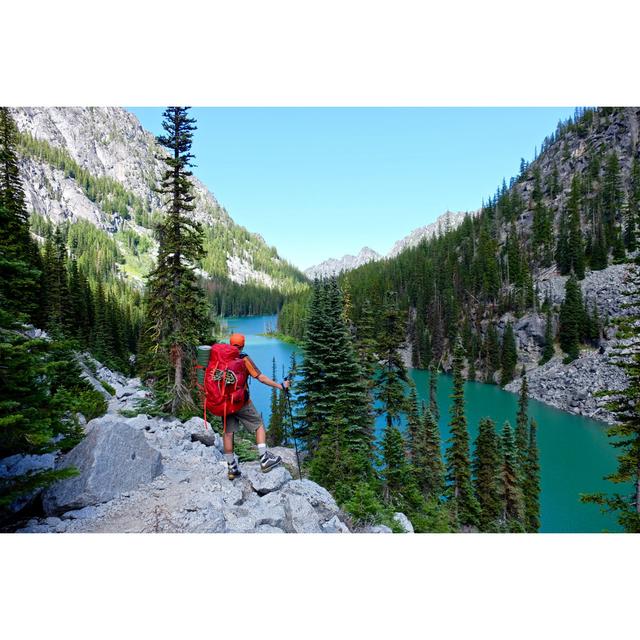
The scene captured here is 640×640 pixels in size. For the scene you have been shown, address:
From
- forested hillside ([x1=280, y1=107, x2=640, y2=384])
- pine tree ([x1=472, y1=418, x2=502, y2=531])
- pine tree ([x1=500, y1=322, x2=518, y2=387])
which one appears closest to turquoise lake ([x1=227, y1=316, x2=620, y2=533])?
pine tree ([x1=500, y1=322, x2=518, y2=387])

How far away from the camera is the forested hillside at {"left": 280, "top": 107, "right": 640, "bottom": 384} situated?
53562 mm

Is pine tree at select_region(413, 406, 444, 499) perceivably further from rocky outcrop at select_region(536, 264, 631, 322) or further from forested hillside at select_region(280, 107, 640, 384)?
rocky outcrop at select_region(536, 264, 631, 322)

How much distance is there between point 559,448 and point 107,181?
16748 cm

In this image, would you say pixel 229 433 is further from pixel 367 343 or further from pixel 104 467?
pixel 367 343

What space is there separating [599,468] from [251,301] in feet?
290

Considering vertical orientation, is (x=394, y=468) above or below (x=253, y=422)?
below

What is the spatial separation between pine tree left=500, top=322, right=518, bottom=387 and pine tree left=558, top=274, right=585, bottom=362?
6.29 m

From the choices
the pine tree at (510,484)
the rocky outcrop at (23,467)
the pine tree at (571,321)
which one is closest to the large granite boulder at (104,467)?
the rocky outcrop at (23,467)

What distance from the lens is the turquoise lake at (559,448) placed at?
62.1ft

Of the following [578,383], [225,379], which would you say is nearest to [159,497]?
[225,379]

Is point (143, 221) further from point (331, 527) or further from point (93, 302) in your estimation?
point (331, 527)

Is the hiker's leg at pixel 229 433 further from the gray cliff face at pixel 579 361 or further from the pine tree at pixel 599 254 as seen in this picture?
the pine tree at pixel 599 254

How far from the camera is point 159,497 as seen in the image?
429 cm
